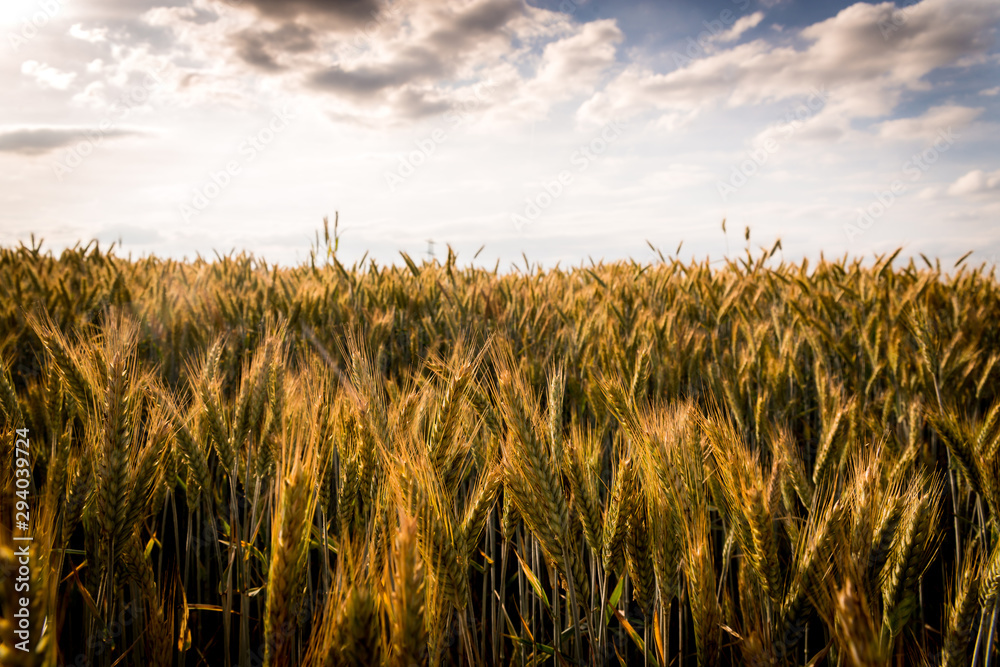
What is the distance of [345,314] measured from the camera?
3301 millimetres

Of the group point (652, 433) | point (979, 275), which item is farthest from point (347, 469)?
point (979, 275)

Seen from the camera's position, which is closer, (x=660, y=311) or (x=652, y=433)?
(x=652, y=433)

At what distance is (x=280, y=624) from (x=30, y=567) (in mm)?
338

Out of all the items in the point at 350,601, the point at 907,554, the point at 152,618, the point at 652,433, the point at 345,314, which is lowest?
the point at 152,618

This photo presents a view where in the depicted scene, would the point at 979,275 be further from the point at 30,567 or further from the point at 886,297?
the point at 30,567

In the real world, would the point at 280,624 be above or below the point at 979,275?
below

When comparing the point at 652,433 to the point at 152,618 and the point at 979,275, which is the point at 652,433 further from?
the point at 979,275

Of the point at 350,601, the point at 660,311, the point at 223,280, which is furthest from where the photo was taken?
the point at 223,280

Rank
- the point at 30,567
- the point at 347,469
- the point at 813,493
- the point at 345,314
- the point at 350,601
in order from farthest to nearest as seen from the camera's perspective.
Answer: the point at 345,314 < the point at 813,493 < the point at 347,469 < the point at 350,601 < the point at 30,567

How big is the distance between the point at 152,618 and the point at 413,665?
0.76m

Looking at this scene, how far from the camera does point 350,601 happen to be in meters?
0.76

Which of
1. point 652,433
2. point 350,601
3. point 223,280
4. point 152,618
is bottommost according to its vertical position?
point 152,618

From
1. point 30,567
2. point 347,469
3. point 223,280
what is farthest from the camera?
point 223,280

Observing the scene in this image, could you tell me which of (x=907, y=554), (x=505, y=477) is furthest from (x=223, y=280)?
(x=907, y=554)
